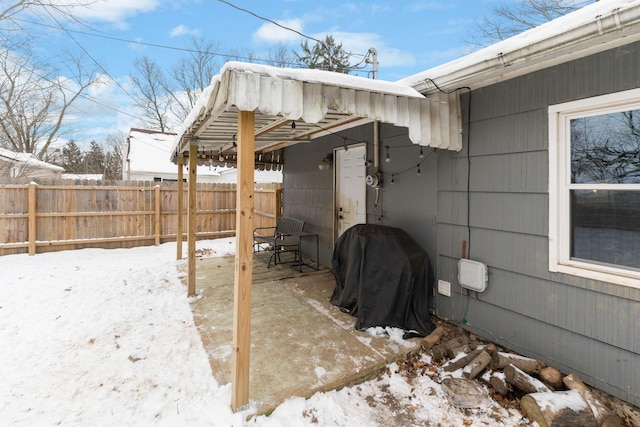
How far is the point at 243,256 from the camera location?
6.89 feet

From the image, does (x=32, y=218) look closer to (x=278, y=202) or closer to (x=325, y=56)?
(x=278, y=202)

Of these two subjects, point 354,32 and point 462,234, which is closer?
point 462,234

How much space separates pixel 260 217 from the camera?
8852mm

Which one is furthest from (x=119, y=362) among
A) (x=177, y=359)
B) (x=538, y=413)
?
(x=538, y=413)

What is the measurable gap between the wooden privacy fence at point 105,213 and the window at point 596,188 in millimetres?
6125

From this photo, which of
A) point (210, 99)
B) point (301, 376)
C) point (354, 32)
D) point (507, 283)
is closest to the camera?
point (210, 99)

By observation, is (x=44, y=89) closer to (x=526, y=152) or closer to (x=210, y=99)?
(x=210, y=99)

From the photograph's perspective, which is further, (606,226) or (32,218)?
(32,218)

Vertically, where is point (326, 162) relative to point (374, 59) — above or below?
below

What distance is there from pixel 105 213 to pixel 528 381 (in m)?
8.19

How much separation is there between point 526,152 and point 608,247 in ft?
2.91

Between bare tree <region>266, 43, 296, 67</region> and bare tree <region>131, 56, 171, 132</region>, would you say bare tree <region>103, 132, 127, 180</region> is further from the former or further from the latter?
bare tree <region>266, 43, 296, 67</region>

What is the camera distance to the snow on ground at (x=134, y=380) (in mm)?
2051

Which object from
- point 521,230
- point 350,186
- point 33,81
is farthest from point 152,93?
point 521,230
